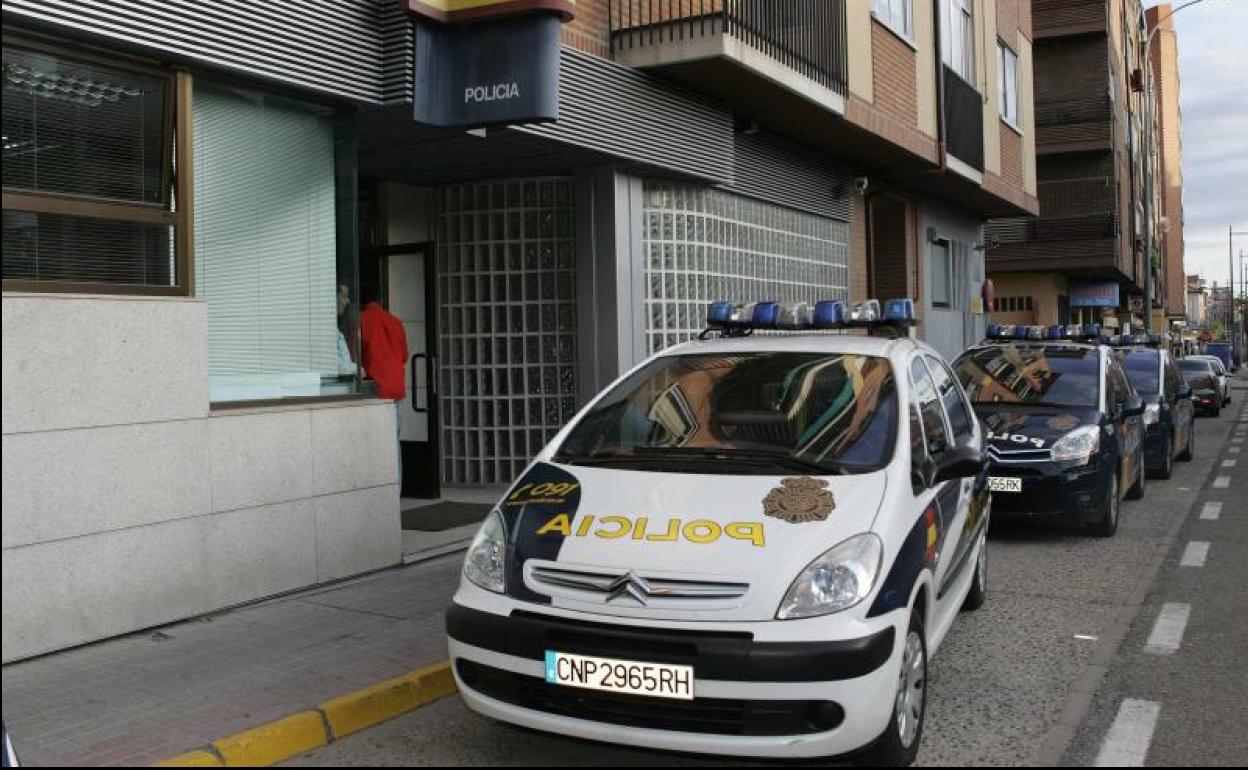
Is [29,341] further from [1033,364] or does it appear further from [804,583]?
[1033,364]

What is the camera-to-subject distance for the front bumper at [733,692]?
11.1 feet

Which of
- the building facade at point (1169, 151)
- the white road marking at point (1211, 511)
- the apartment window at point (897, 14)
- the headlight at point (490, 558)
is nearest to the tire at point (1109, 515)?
the white road marking at point (1211, 511)

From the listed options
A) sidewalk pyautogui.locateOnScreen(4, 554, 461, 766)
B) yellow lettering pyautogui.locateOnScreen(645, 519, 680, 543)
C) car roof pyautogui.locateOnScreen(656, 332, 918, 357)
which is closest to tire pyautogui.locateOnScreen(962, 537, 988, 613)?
car roof pyautogui.locateOnScreen(656, 332, 918, 357)

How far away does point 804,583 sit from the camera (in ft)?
11.6

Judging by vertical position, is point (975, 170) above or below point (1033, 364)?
above

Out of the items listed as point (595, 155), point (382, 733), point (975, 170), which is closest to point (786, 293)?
point (595, 155)

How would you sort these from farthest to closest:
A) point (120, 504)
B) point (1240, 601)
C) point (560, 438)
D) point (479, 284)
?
point (479, 284), point (1240, 601), point (120, 504), point (560, 438)

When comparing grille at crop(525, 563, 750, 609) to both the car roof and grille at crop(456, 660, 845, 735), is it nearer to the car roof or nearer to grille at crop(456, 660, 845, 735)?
grille at crop(456, 660, 845, 735)

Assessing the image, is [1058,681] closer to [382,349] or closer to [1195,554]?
[1195,554]

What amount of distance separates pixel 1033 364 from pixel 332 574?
21.0 feet

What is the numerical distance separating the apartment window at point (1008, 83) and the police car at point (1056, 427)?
11602 mm

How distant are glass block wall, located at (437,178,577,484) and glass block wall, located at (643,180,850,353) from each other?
89 cm

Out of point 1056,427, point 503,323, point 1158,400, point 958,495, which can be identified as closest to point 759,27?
point 503,323

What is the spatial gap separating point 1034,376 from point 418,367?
5.77 metres
